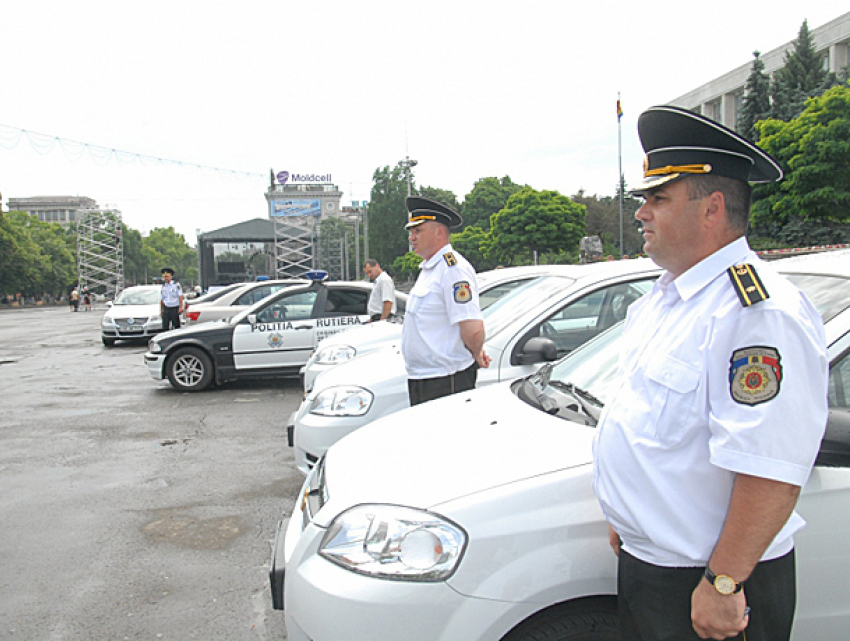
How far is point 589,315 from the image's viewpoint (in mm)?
4711

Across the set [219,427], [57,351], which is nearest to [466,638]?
[219,427]

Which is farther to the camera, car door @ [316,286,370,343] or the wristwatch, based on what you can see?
car door @ [316,286,370,343]

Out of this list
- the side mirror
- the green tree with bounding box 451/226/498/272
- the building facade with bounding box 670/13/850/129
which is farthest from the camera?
the green tree with bounding box 451/226/498/272

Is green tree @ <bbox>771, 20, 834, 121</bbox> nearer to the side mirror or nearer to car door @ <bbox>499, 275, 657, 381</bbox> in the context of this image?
car door @ <bbox>499, 275, 657, 381</bbox>

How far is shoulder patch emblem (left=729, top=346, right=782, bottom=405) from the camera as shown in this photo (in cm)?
139

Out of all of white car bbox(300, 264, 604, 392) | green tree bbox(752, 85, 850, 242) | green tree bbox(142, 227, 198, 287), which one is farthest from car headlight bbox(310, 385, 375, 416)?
green tree bbox(142, 227, 198, 287)

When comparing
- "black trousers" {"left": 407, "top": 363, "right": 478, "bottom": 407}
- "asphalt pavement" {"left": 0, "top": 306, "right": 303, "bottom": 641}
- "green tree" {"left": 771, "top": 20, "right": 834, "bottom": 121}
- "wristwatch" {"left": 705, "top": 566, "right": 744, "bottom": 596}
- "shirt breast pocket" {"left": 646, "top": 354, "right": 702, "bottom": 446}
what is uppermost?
"green tree" {"left": 771, "top": 20, "right": 834, "bottom": 121}

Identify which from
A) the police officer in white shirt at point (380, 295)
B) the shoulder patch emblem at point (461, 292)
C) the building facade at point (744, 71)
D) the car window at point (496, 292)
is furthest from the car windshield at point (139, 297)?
the building facade at point (744, 71)

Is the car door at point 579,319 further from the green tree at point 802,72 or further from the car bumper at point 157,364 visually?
the green tree at point 802,72

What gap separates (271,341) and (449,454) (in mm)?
7829

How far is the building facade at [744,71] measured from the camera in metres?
42.5

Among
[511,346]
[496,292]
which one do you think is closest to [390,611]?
[511,346]

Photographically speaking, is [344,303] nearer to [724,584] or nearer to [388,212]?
[724,584]

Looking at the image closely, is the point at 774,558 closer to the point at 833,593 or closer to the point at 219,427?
the point at 833,593
